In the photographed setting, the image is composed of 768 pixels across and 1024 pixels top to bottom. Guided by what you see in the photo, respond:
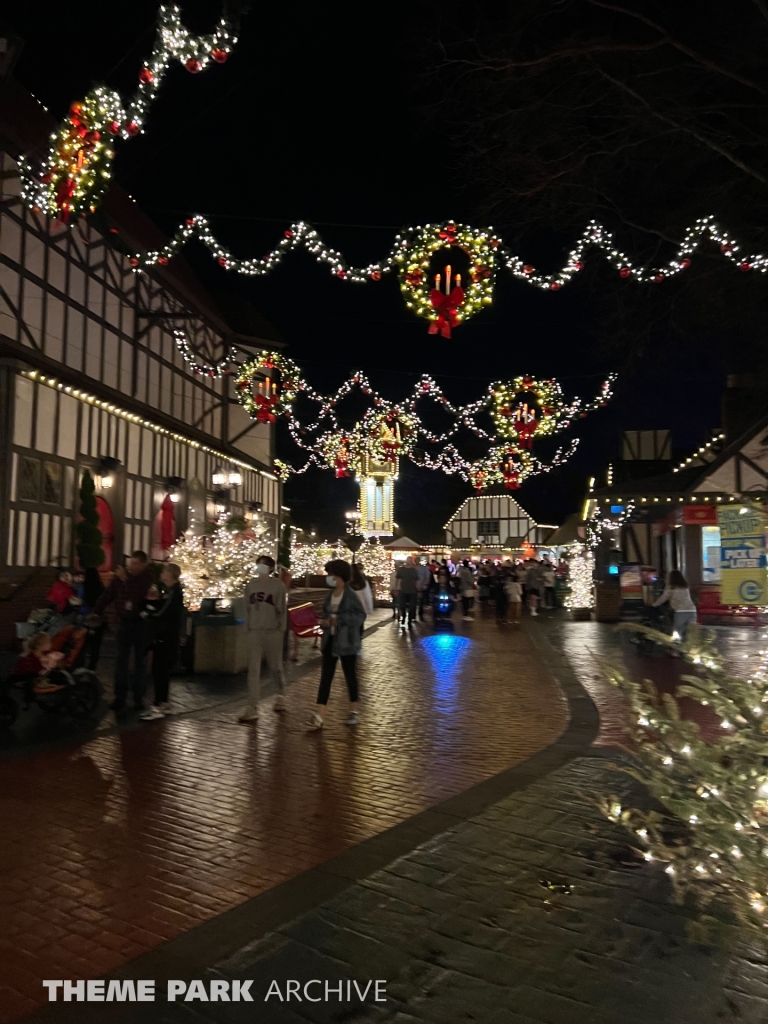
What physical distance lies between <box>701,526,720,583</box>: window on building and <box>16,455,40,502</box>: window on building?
17.8m

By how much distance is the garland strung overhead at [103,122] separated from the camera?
858 centimetres

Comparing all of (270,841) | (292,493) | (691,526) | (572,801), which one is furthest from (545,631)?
(292,493)

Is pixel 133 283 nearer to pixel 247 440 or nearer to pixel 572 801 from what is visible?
pixel 247 440

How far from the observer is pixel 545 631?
64.0ft

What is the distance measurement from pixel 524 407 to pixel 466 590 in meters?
7.89

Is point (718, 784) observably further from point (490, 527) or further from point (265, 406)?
point (490, 527)

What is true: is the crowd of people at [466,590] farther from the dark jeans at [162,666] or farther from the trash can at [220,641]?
the dark jeans at [162,666]

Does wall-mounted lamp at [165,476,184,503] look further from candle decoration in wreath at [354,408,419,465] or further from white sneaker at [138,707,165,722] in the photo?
white sneaker at [138,707,165,722]

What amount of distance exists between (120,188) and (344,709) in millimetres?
16389

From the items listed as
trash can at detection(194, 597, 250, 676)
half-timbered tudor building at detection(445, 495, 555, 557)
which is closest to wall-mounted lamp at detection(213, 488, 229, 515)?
trash can at detection(194, 597, 250, 676)

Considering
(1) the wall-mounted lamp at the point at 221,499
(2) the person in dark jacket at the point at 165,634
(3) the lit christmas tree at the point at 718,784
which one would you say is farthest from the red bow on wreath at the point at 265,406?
(3) the lit christmas tree at the point at 718,784

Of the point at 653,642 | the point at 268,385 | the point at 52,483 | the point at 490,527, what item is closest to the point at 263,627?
the point at 653,642

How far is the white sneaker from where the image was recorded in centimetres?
844

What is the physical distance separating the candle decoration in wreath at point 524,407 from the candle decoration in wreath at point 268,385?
565cm
